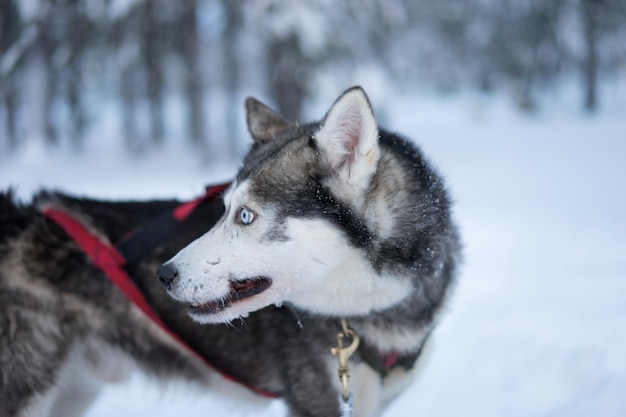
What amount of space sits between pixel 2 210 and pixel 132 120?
73.9 feet

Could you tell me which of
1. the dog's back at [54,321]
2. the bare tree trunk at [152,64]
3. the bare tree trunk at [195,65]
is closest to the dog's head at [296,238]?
the dog's back at [54,321]

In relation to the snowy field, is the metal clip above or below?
above

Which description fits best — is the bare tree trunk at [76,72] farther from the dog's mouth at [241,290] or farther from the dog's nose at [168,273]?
the dog's mouth at [241,290]

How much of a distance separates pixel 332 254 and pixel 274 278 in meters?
0.26

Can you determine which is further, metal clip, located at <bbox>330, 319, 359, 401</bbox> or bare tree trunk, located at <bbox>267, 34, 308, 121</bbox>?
bare tree trunk, located at <bbox>267, 34, 308, 121</bbox>

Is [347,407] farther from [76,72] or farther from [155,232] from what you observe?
[76,72]

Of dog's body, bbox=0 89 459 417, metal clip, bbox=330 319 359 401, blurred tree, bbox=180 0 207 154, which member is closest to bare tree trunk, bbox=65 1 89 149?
blurred tree, bbox=180 0 207 154

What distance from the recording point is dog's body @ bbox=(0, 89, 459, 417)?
2.20 metres

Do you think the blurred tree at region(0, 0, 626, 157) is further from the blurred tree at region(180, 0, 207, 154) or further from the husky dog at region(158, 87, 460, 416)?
the husky dog at region(158, 87, 460, 416)

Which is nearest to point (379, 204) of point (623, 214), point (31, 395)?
point (31, 395)

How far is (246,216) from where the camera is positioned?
226 cm

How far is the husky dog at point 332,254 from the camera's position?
2189 millimetres

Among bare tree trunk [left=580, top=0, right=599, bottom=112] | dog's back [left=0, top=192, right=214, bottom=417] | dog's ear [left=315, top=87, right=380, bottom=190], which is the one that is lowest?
bare tree trunk [left=580, top=0, right=599, bottom=112]

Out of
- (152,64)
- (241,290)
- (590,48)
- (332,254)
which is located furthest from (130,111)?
(332,254)
